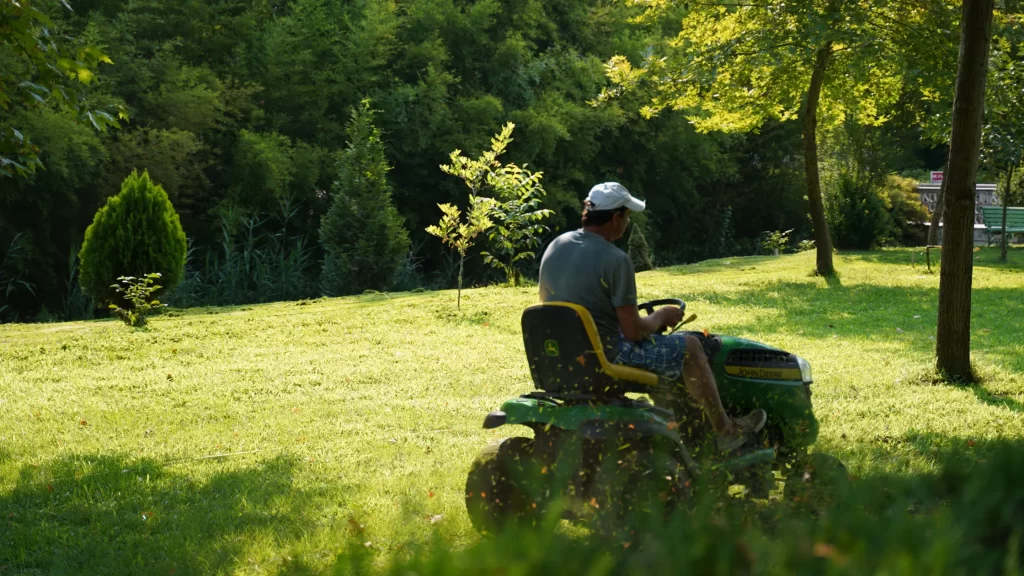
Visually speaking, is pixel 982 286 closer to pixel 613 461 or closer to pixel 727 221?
pixel 613 461

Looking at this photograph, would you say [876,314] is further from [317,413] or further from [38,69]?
[38,69]

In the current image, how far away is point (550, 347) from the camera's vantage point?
4898 mm

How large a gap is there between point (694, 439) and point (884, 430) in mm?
2618

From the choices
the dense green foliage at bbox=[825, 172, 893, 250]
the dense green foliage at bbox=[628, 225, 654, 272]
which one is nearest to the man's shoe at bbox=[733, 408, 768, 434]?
the dense green foliage at bbox=[628, 225, 654, 272]

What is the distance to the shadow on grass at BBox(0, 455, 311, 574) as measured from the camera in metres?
5.13

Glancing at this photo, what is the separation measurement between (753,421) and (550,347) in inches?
53.9

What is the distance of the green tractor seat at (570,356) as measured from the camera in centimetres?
481

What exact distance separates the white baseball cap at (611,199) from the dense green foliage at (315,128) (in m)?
17.5

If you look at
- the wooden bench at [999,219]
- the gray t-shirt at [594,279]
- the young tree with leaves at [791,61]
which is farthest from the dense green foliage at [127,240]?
the wooden bench at [999,219]

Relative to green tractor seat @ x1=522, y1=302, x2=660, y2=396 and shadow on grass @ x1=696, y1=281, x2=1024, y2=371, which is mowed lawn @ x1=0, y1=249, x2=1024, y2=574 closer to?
shadow on grass @ x1=696, y1=281, x2=1024, y2=371

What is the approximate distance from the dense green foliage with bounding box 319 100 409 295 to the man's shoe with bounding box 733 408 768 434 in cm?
1826

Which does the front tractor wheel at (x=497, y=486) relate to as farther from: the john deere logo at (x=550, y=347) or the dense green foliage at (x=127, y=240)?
the dense green foliage at (x=127, y=240)

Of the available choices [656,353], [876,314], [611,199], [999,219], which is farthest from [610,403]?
[999,219]

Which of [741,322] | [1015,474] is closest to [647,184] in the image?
Result: [741,322]
